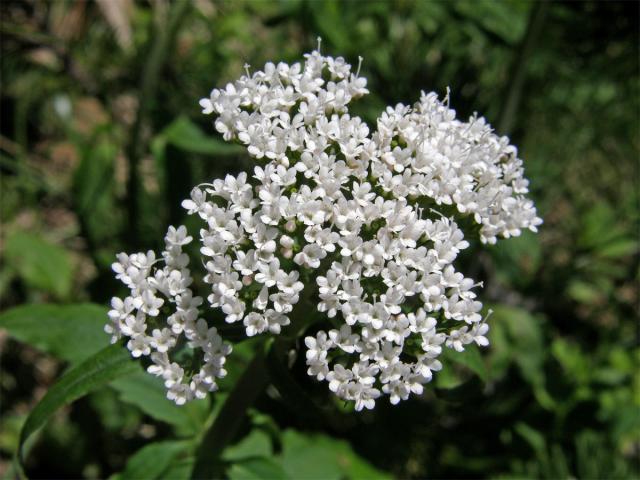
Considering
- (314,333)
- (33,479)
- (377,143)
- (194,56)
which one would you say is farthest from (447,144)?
(33,479)

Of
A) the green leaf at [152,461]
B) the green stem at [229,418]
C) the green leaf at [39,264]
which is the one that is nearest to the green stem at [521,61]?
the green stem at [229,418]

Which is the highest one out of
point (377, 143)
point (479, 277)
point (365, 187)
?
point (479, 277)

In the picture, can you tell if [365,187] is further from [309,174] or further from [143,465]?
[143,465]

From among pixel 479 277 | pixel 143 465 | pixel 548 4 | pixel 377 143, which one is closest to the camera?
pixel 377 143

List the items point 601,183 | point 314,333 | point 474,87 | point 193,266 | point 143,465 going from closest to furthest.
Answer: point 314,333 → point 143,465 → point 193,266 → point 474,87 → point 601,183

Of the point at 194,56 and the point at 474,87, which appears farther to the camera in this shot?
the point at 194,56

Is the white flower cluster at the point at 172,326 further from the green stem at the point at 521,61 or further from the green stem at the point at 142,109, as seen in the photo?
the green stem at the point at 521,61

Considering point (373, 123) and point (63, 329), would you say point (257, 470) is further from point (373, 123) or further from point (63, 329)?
point (373, 123)
